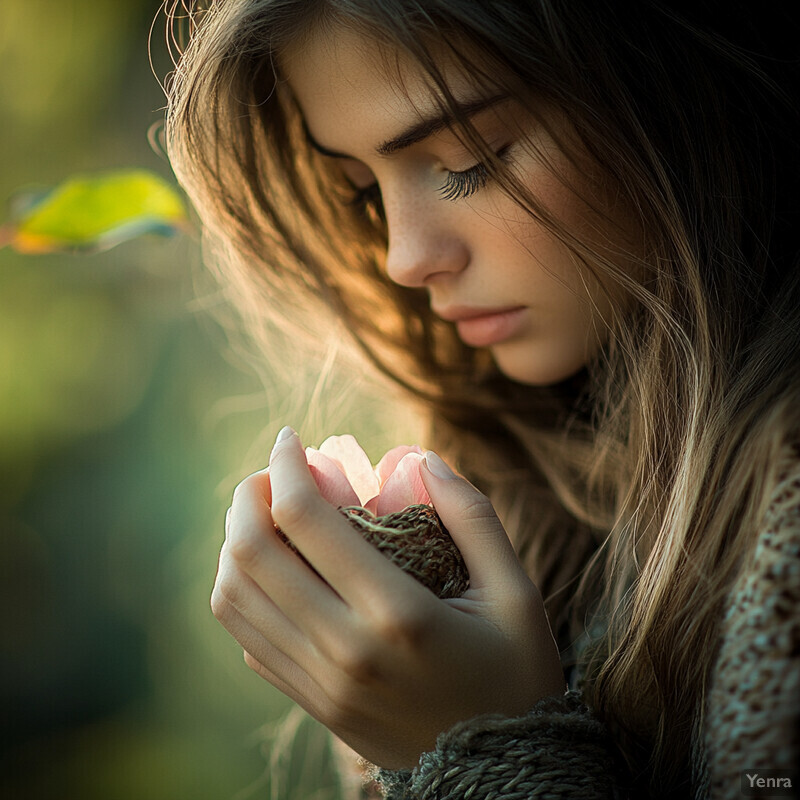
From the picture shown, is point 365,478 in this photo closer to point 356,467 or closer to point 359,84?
point 356,467

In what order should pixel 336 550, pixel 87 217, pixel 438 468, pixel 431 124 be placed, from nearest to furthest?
pixel 336 550 → pixel 438 468 → pixel 431 124 → pixel 87 217

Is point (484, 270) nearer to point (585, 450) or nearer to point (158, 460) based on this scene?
point (585, 450)

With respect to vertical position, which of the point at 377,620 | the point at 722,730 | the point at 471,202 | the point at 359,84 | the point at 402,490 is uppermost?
the point at 359,84

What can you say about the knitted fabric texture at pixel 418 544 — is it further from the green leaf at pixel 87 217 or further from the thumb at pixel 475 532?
the green leaf at pixel 87 217

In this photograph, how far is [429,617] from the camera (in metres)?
0.62

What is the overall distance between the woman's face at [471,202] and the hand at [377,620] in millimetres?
328

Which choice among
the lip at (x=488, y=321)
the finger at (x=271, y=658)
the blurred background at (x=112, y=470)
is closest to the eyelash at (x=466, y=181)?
the lip at (x=488, y=321)

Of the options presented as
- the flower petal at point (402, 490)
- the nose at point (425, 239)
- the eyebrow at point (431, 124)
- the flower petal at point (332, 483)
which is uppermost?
the eyebrow at point (431, 124)

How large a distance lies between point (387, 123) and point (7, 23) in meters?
1.40

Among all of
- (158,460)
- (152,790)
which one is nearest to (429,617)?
(158,460)

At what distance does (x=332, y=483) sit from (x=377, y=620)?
0.16 metres

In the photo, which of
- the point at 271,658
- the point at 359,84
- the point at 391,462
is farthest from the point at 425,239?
the point at 271,658

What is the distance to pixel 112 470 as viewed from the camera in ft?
6.57

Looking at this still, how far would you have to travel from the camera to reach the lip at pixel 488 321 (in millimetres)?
992
